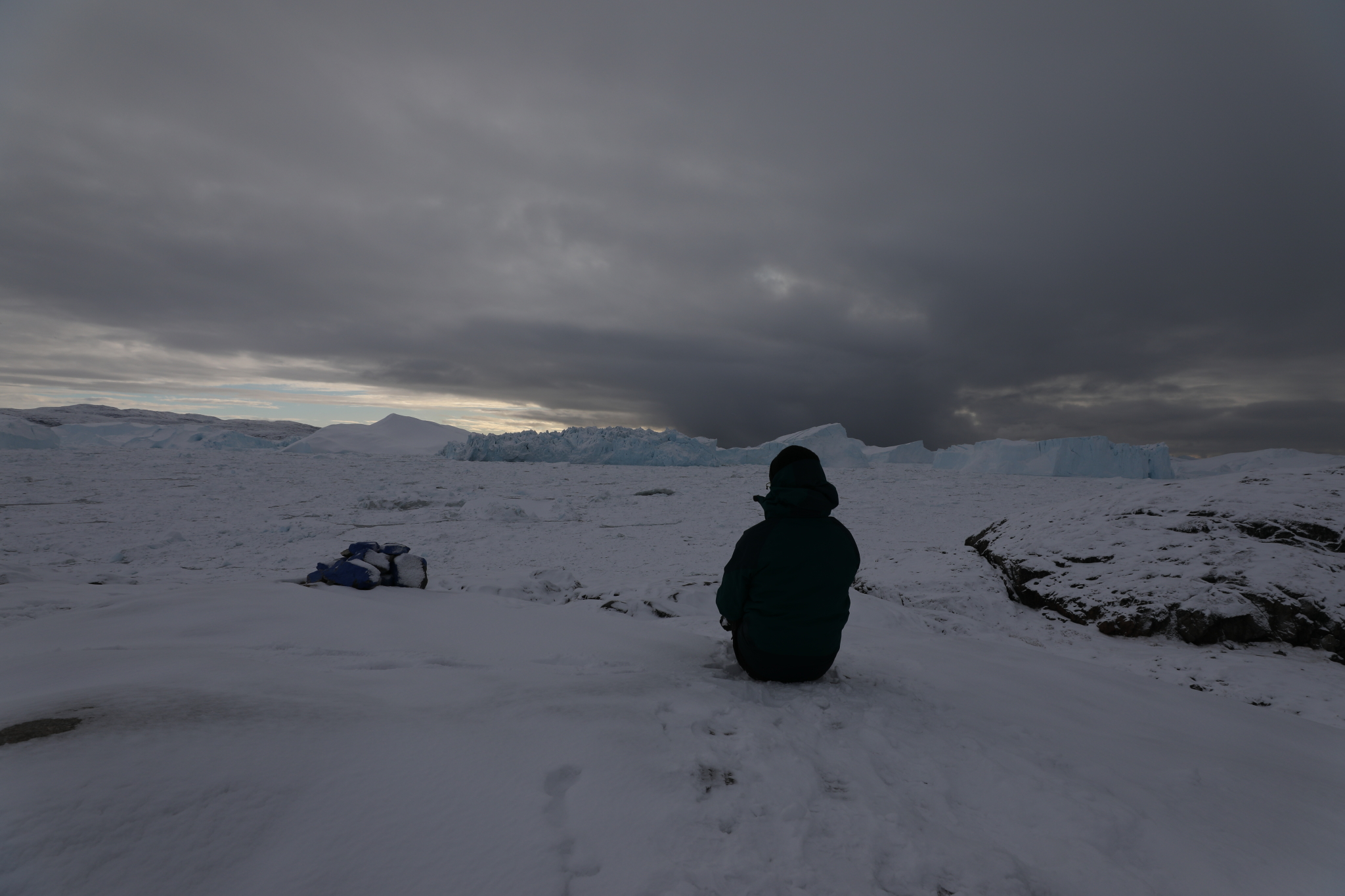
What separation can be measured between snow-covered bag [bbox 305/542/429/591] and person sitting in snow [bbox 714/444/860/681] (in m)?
3.29

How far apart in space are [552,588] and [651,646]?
8.58 ft

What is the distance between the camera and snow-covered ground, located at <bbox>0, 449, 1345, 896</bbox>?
1.27 m

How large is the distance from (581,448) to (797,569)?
103ft

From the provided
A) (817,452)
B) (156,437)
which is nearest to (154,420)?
(156,437)

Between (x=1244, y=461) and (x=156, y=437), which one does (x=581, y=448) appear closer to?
(x=156, y=437)

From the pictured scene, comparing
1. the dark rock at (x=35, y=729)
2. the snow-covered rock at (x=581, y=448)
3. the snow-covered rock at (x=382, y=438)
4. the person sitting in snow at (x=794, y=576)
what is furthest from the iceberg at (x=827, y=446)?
the dark rock at (x=35, y=729)

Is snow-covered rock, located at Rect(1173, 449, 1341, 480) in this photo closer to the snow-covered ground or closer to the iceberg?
the iceberg

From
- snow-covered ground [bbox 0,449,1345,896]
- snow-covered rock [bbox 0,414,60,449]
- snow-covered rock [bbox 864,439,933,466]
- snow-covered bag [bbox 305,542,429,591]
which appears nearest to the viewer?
snow-covered ground [bbox 0,449,1345,896]

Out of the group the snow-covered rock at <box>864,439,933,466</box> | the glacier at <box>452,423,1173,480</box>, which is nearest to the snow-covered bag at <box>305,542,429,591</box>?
the glacier at <box>452,423,1173,480</box>

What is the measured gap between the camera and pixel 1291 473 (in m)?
5.62

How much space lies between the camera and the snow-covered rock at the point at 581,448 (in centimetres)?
3303

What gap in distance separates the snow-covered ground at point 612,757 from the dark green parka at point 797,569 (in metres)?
0.29

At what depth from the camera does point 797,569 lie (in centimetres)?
261

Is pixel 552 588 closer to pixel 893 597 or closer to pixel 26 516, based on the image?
pixel 893 597
